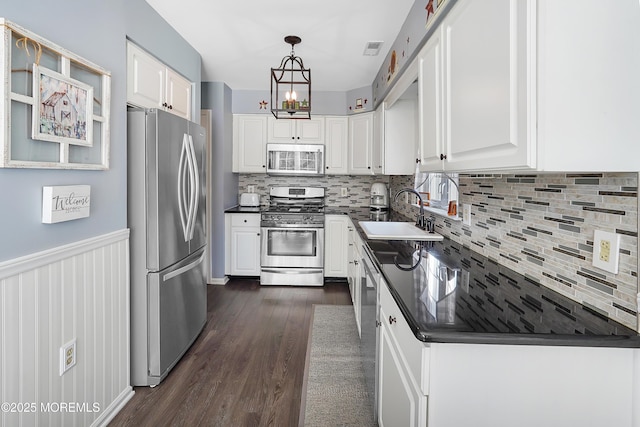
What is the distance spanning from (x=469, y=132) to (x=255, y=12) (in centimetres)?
196

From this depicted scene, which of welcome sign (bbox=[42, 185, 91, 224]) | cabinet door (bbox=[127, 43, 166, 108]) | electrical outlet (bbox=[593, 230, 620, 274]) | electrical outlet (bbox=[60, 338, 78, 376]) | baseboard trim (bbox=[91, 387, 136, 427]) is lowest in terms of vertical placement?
baseboard trim (bbox=[91, 387, 136, 427])

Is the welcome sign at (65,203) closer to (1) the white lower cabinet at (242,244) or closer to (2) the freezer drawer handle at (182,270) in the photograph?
(2) the freezer drawer handle at (182,270)

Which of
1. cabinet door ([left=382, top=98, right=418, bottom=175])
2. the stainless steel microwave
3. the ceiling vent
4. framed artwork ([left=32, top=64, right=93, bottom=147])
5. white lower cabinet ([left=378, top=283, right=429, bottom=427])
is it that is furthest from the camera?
the stainless steel microwave

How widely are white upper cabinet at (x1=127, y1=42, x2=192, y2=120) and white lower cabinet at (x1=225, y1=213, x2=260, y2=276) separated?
5.37 feet

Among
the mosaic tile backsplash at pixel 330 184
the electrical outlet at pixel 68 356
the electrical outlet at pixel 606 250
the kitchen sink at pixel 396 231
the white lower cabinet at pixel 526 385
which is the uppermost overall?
the mosaic tile backsplash at pixel 330 184

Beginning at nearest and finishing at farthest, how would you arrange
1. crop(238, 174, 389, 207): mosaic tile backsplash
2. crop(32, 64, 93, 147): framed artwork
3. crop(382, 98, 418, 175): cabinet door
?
crop(32, 64, 93, 147): framed artwork
crop(382, 98, 418, 175): cabinet door
crop(238, 174, 389, 207): mosaic tile backsplash

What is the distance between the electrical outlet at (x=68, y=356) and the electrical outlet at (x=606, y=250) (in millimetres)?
Answer: 2105

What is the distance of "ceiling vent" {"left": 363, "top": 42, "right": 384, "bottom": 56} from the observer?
3.15 metres

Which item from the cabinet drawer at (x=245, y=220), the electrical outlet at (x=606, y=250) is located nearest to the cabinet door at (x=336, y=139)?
the cabinet drawer at (x=245, y=220)

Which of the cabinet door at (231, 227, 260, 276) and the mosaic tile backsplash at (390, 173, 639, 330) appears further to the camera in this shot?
the cabinet door at (231, 227, 260, 276)

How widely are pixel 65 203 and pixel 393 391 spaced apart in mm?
1586

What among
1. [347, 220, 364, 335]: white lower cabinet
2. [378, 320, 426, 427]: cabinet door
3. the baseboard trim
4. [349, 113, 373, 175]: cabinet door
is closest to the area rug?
[347, 220, 364, 335]: white lower cabinet

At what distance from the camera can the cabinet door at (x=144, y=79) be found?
228cm

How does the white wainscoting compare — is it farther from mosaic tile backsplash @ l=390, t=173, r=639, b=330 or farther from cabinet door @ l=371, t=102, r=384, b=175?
cabinet door @ l=371, t=102, r=384, b=175
